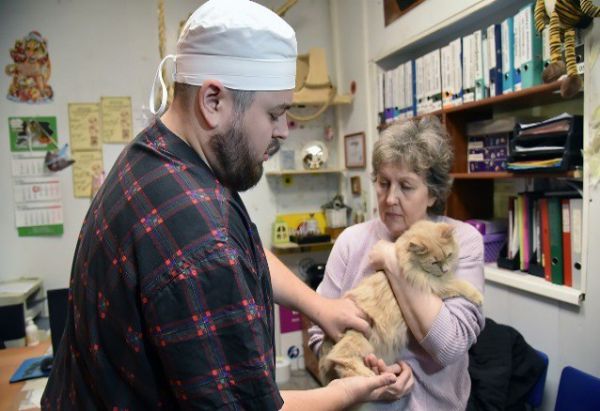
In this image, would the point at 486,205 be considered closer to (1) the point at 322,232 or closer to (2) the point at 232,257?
(1) the point at 322,232

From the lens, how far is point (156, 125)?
749mm

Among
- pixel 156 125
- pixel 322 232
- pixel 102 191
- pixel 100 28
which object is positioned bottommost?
pixel 322 232

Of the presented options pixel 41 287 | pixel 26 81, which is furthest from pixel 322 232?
pixel 26 81

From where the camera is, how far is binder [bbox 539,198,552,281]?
1889mm

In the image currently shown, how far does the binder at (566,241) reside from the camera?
179 cm

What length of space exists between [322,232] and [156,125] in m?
3.02

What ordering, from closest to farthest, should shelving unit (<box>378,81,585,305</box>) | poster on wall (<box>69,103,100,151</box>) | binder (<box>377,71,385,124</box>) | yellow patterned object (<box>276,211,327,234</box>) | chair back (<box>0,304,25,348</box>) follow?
1. shelving unit (<box>378,81,585,305</box>)
2. chair back (<box>0,304,25,348</box>)
3. binder (<box>377,71,385,124</box>)
4. poster on wall (<box>69,103,100,151</box>)
5. yellow patterned object (<box>276,211,327,234</box>)

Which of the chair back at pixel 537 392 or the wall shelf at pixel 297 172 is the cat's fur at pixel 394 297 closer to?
the chair back at pixel 537 392

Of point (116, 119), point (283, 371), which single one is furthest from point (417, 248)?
point (116, 119)

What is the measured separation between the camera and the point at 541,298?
196 cm

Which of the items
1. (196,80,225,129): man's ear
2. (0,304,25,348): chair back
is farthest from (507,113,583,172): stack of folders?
(0,304,25,348): chair back

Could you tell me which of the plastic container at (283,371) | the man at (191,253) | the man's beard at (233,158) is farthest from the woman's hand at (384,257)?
the plastic container at (283,371)

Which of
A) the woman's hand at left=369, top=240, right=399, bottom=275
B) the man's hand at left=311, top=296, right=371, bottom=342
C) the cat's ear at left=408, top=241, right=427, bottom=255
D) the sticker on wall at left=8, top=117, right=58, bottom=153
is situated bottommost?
the man's hand at left=311, top=296, right=371, bottom=342

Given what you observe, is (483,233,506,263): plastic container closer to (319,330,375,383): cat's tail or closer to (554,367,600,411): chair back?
(554,367,600,411): chair back
